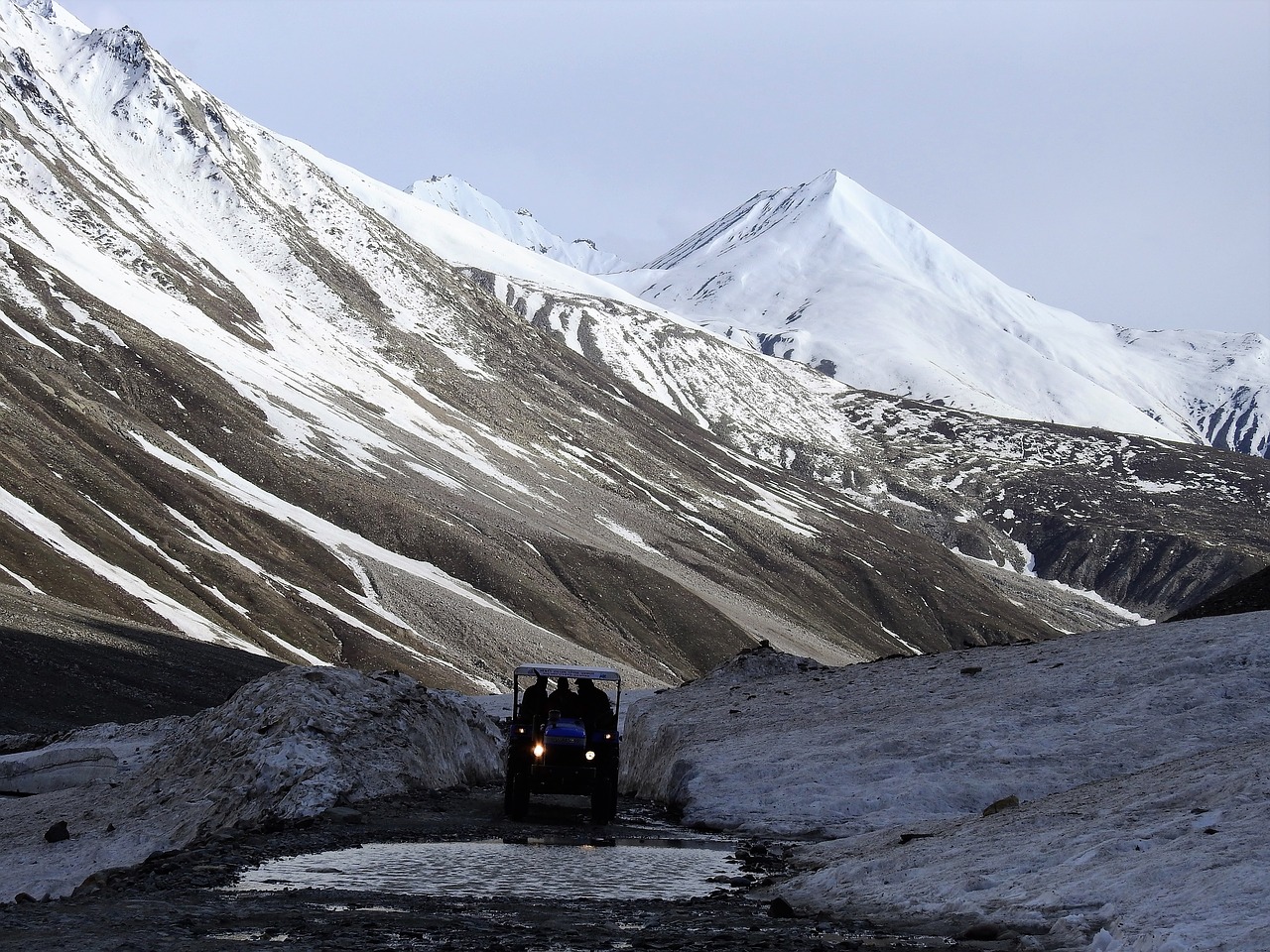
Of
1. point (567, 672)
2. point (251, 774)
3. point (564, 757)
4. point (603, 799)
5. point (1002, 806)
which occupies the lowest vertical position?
point (603, 799)

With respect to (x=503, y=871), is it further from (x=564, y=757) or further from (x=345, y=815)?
(x=564, y=757)

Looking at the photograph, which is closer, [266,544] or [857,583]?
[266,544]

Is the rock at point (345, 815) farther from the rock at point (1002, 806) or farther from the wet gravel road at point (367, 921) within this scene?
the rock at point (1002, 806)

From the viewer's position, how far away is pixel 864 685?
32812 mm

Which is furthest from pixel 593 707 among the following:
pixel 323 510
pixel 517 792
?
pixel 323 510

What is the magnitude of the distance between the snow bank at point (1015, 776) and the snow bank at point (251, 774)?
5.80 meters

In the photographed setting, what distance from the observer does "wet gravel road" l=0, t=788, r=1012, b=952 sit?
11180 millimetres

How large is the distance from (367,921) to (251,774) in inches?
444

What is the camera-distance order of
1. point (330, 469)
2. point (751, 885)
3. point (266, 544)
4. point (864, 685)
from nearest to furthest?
point (751, 885)
point (864, 685)
point (266, 544)
point (330, 469)

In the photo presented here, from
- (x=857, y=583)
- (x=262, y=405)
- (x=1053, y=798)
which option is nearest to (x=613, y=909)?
(x=1053, y=798)

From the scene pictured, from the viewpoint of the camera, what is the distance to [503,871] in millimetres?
16453

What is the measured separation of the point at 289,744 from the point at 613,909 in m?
11.4

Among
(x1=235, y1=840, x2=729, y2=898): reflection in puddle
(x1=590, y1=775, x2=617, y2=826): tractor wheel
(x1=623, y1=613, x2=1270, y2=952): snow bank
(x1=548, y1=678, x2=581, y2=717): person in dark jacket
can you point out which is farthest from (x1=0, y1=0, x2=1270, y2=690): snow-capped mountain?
(x1=235, y1=840, x2=729, y2=898): reflection in puddle

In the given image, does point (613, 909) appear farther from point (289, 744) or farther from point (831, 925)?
point (289, 744)
